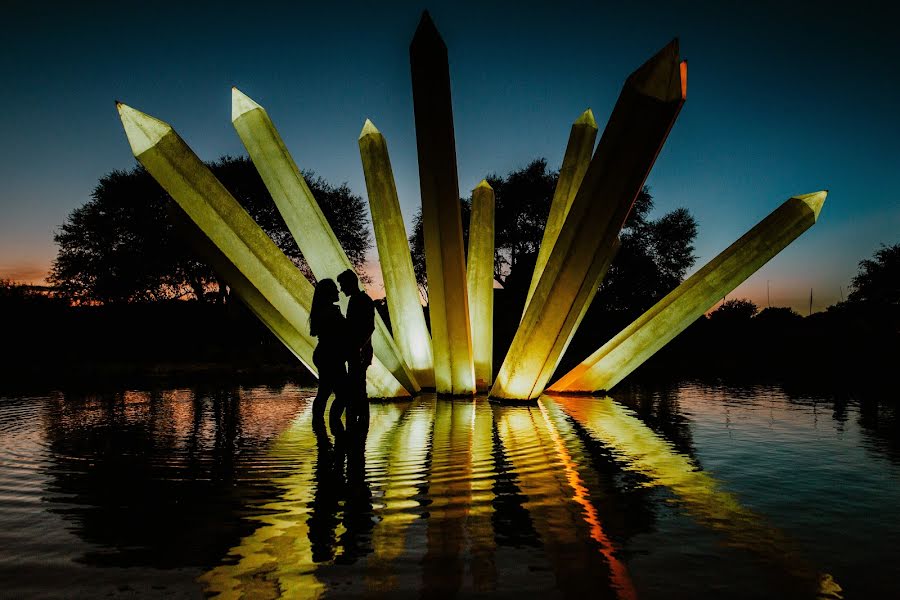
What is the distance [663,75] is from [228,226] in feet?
21.1

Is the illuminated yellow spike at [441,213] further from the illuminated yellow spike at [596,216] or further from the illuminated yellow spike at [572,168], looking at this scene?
the illuminated yellow spike at [572,168]

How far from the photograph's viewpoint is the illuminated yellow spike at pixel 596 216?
6484 millimetres

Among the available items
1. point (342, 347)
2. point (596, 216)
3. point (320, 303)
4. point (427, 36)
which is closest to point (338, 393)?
point (342, 347)

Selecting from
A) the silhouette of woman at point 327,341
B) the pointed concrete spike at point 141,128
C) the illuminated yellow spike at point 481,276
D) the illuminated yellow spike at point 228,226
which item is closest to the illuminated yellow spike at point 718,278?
the illuminated yellow spike at point 481,276

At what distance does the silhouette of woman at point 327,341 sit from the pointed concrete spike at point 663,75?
4191mm

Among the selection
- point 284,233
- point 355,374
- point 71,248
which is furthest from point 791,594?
point 71,248

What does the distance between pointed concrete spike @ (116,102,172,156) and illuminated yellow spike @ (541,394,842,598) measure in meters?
7.07

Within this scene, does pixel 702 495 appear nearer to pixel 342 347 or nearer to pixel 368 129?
pixel 342 347

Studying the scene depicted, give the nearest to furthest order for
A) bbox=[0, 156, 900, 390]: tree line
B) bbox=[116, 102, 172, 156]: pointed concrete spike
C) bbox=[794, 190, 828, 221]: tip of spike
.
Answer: bbox=[116, 102, 172, 156]: pointed concrete spike, bbox=[794, 190, 828, 221]: tip of spike, bbox=[0, 156, 900, 390]: tree line

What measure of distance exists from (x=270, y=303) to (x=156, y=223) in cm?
2513

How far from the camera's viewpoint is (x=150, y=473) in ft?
14.3

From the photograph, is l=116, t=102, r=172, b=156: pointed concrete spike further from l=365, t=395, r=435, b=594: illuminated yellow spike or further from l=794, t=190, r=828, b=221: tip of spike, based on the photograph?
l=794, t=190, r=828, b=221: tip of spike

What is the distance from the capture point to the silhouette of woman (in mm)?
6191

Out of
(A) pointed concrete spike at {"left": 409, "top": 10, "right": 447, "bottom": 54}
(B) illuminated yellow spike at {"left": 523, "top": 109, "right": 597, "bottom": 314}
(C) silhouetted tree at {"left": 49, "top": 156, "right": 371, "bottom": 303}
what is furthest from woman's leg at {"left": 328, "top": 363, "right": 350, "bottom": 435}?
(C) silhouetted tree at {"left": 49, "top": 156, "right": 371, "bottom": 303}
